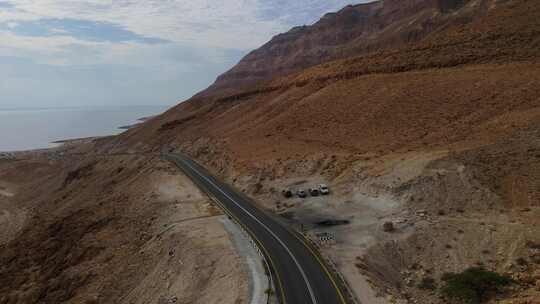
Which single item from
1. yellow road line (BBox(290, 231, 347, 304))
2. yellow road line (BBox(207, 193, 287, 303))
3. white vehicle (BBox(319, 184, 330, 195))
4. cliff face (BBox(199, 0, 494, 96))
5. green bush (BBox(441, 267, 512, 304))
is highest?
cliff face (BBox(199, 0, 494, 96))

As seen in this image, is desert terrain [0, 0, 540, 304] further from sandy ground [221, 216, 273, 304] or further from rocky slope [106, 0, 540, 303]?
sandy ground [221, 216, 273, 304]

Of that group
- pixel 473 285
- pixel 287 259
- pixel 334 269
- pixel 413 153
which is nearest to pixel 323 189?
pixel 413 153

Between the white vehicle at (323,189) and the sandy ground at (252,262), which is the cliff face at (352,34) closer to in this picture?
the white vehicle at (323,189)

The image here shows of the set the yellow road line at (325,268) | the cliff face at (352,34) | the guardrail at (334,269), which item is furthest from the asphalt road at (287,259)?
the cliff face at (352,34)

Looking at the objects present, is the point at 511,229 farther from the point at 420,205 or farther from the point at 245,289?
the point at 245,289

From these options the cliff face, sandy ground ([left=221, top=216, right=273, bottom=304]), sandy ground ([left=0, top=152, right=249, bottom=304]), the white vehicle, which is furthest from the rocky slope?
the cliff face
